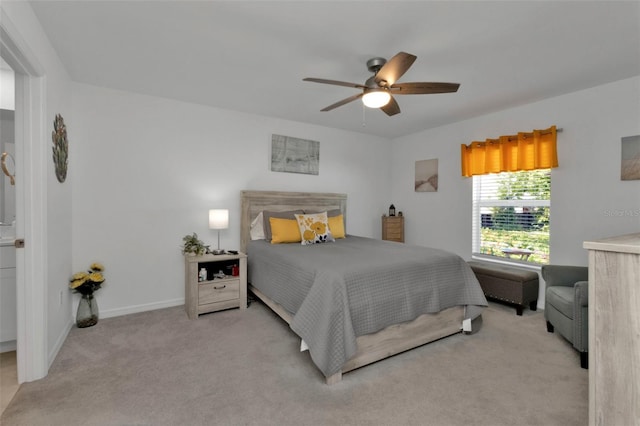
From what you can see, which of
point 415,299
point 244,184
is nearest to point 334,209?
point 244,184

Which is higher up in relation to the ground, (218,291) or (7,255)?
(7,255)

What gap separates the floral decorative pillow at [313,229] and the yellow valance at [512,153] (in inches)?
79.9

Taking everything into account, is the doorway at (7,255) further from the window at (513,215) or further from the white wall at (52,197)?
the window at (513,215)

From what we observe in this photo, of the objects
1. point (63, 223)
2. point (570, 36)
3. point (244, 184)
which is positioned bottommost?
point (63, 223)

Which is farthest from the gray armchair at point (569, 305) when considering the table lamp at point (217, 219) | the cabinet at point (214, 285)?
the table lamp at point (217, 219)

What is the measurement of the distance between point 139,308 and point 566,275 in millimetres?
4242

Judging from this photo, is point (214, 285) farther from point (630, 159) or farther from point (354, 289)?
point (630, 159)

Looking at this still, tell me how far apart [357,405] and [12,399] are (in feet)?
6.59

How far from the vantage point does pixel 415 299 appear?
7.41ft

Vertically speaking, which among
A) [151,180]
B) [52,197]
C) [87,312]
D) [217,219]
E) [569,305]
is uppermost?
[151,180]

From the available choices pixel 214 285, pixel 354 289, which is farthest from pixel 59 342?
pixel 354 289

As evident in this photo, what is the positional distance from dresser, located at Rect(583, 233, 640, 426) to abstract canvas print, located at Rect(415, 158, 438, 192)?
3.37 metres

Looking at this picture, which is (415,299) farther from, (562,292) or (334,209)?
(334,209)

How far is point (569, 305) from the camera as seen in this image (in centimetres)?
228
